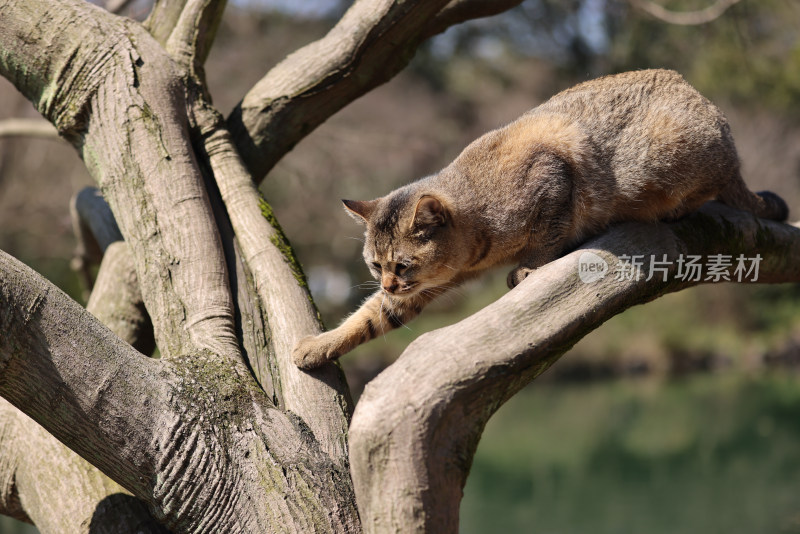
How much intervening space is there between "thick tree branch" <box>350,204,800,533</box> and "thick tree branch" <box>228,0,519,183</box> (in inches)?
56.3

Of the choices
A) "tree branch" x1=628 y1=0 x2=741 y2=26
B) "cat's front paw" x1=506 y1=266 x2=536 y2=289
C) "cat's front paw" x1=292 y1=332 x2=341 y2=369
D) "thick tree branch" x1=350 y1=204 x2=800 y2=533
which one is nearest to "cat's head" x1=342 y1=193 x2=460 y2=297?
"cat's front paw" x1=506 y1=266 x2=536 y2=289

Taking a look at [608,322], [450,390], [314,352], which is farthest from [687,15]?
[608,322]

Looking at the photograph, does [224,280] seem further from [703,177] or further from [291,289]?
[703,177]

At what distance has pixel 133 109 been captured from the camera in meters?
2.79

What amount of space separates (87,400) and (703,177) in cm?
238

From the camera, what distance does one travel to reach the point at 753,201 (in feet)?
10.8

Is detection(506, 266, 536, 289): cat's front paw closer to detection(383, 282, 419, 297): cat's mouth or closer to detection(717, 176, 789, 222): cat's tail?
detection(383, 282, 419, 297): cat's mouth

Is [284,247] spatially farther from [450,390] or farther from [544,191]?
[450,390]

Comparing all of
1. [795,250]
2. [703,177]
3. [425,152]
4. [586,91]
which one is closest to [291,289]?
[586,91]

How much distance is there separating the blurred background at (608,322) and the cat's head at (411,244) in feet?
11.4

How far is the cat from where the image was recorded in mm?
2711

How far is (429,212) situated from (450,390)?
1.00m

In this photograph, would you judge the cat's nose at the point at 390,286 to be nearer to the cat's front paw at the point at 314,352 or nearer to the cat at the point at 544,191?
the cat at the point at 544,191

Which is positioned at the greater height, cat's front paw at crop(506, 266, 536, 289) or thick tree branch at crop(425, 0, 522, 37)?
thick tree branch at crop(425, 0, 522, 37)
